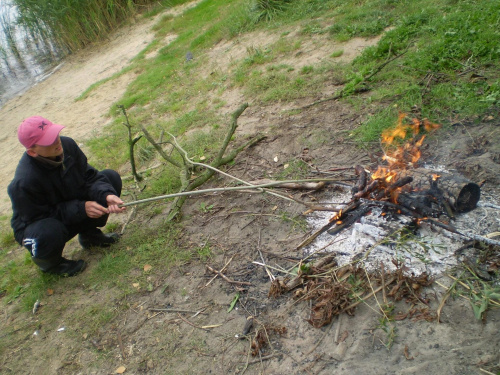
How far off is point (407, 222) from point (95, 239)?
11.2 ft

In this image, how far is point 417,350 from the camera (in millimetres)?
2291

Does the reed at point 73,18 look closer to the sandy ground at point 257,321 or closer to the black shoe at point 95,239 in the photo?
the sandy ground at point 257,321

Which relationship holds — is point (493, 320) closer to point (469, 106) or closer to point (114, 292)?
point (469, 106)

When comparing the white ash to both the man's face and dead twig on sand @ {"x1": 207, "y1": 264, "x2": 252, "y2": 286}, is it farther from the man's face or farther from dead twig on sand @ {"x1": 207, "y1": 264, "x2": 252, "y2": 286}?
the man's face

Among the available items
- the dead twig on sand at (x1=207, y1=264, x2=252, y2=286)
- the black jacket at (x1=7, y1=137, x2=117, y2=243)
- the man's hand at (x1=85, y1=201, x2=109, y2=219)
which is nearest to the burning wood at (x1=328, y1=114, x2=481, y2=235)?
the dead twig on sand at (x1=207, y1=264, x2=252, y2=286)

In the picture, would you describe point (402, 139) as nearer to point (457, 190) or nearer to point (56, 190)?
point (457, 190)

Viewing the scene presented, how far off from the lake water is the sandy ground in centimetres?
1170

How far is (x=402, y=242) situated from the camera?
294 cm

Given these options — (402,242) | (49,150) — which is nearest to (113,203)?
(49,150)

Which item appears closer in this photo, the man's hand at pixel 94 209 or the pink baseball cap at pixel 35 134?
the pink baseball cap at pixel 35 134

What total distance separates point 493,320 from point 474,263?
1.51 feet

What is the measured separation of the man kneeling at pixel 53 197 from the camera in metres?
3.39

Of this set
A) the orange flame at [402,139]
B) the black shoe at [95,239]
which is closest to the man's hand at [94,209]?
the black shoe at [95,239]

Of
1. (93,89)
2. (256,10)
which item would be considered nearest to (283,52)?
(256,10)
